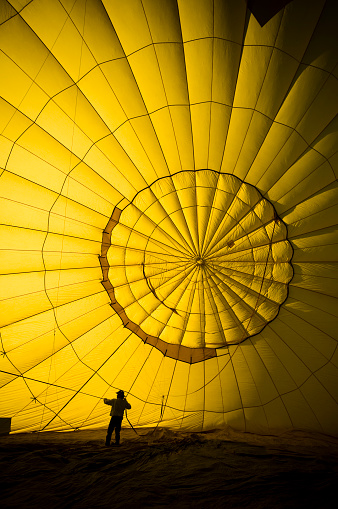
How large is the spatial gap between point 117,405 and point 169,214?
2.54 meters

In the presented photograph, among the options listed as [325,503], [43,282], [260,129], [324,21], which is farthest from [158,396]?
[324,21]

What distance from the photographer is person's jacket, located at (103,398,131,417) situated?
476 centimetres

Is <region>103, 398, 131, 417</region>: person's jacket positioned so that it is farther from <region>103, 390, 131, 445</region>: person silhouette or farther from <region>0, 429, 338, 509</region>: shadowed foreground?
<region>0, 429, 338, 509</region>: shadowed foreground

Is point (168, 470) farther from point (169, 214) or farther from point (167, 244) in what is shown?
point (169, 214)

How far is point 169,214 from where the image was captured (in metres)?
4.87

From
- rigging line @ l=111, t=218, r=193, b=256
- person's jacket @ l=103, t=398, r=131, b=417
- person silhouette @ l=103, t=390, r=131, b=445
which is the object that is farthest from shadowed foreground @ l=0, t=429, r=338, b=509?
rigging line @ l=111, t=218, r=193, b=256

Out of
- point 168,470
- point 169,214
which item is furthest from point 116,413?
→ point 169,214

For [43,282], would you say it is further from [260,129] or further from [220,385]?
[260,129]

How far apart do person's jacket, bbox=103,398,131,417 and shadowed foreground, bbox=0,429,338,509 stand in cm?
38

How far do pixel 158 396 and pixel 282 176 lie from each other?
11.3 ft

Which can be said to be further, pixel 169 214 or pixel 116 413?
pixel 169 214

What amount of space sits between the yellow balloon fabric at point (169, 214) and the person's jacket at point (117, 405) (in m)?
0.44

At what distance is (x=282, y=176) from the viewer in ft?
14.7

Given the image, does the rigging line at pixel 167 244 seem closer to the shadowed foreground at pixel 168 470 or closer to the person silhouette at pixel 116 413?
the person silhouette at pixel 116 413
